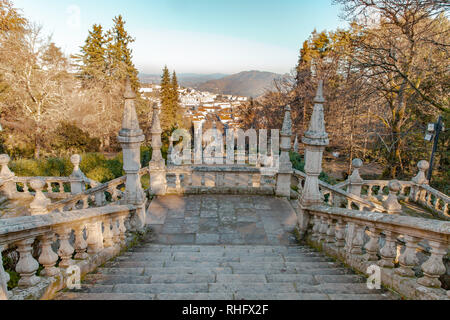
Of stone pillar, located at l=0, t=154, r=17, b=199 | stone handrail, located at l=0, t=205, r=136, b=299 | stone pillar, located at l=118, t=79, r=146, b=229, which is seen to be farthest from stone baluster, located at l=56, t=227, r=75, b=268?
stone pillar, located at l=0, t=154, r=17, b=199

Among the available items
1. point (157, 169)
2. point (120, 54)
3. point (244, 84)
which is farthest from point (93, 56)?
point (157, 169)

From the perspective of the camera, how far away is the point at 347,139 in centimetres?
1564

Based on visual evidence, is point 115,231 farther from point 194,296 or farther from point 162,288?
point 194,296

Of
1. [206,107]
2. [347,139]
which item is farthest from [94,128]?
[347,139]

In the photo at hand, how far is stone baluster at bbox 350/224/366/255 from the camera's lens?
12.2 feet

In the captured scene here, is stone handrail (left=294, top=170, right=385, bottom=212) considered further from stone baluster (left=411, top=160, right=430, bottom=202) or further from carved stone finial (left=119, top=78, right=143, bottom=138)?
carved stone finial (left=119, top=78, right=143, bottom=138)

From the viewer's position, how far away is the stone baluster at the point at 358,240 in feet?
12.2

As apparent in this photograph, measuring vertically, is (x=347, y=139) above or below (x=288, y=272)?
above

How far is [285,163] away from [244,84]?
30058mm

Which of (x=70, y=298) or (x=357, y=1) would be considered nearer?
(x=70, y=298)

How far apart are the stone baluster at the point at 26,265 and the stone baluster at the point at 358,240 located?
3.89 meters

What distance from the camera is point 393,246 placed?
315 cm

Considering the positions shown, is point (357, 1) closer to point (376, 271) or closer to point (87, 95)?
point (376, 271)

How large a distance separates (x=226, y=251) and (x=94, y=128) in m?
22.0
